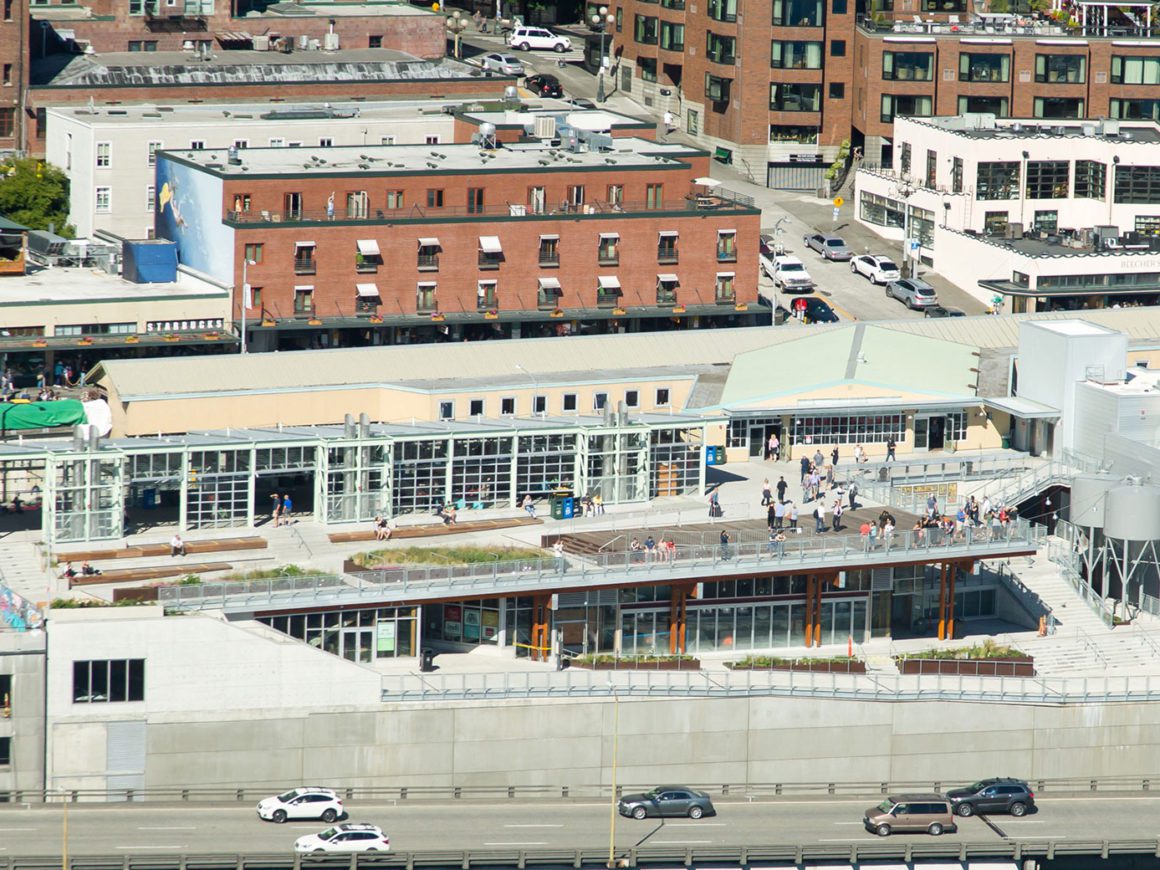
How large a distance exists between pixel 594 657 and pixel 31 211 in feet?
193

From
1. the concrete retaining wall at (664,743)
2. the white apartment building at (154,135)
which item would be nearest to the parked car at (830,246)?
the white apartment building at (154,135)

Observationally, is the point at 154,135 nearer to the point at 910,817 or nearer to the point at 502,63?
the point at 502,63

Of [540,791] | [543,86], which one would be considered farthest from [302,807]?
[543,86]

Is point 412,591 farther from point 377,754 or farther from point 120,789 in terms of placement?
point 120,789

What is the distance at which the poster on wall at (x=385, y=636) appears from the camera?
351ft

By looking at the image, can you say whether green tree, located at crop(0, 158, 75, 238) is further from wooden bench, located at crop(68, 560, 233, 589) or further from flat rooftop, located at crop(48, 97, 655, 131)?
wooden bench, located at crop(68, 560, 233, 589)

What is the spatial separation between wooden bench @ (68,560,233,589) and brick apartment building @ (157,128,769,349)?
32.3 m

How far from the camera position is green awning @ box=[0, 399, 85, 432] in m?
116

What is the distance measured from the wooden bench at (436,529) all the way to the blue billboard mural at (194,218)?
29.7 m

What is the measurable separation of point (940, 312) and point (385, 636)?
180ft

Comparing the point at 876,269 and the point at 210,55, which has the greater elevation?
the point at 210,55

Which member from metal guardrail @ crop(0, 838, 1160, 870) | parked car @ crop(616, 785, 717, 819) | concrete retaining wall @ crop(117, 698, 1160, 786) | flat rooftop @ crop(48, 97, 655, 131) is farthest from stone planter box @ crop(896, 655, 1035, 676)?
flat rooftop @ crop(48, 97, 655, 131)

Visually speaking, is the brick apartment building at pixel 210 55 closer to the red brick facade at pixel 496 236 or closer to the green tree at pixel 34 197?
the green tree at pixel 34 197

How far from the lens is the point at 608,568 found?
4294 inches
